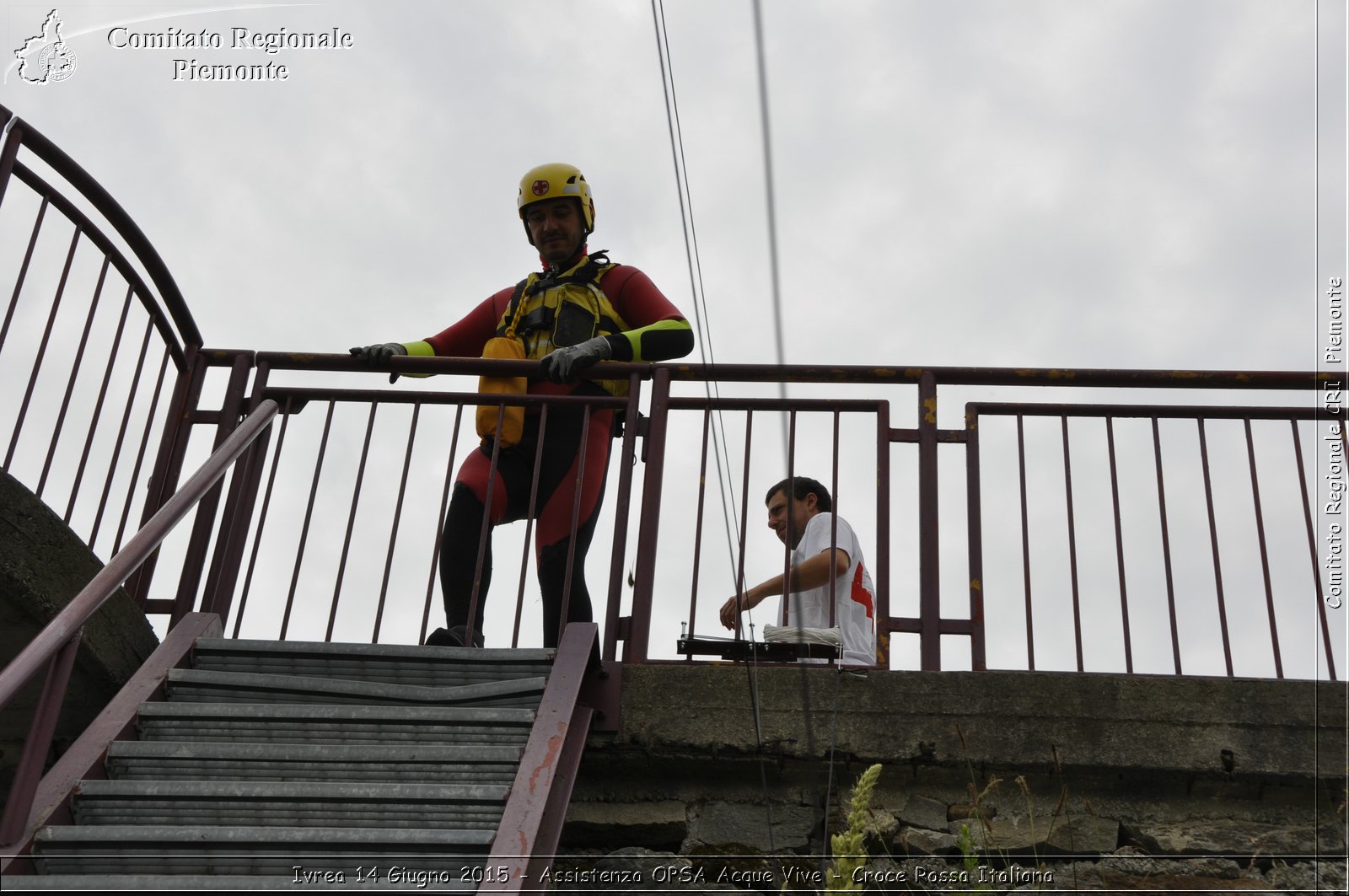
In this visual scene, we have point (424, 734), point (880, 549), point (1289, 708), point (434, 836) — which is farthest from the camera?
point (880, 549)

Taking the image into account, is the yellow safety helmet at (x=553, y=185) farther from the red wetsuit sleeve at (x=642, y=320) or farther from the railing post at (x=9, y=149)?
the railing post at (x=9, y=149)

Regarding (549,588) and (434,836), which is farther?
(549,588)

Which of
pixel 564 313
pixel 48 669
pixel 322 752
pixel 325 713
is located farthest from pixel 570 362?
pixel 48 669

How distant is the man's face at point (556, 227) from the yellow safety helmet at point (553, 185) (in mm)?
29

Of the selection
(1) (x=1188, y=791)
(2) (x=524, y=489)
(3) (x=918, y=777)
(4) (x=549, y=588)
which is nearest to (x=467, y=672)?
(4) (x=549, y=588)

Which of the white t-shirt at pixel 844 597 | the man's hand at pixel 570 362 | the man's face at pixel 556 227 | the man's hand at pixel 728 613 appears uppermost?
the man's face at pixel 556 227

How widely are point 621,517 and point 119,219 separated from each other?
2.15 metres

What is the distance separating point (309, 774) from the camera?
3248 millimetres

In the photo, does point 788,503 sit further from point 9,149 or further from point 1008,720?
point 9,149

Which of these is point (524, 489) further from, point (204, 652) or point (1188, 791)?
point (1188, 791)

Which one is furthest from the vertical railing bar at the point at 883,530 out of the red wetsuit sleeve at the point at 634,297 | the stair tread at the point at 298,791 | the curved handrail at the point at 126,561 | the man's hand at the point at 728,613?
the curved handrail at the point at 126,561

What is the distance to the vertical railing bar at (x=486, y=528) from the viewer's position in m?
4.04

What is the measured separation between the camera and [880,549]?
13.6 ft

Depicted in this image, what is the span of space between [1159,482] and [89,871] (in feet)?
11.0
